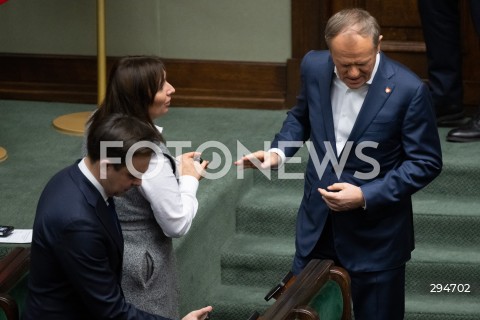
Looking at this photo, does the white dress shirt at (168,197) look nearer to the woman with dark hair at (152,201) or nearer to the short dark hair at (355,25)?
the woman with dark hair at (152,201)

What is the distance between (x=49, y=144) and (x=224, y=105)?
1064mm

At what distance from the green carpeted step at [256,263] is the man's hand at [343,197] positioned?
1.50 meters

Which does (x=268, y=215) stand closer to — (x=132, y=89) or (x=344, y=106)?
(x=344, y=106)

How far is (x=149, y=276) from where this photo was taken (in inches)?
137

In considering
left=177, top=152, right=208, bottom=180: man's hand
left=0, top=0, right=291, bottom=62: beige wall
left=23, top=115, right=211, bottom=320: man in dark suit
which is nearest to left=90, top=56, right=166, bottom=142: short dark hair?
left=177, top=152, right=208, bottom=180: man's hand

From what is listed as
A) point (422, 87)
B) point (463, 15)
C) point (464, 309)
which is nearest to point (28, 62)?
point (463, 15)

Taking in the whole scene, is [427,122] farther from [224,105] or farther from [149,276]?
[224,105]

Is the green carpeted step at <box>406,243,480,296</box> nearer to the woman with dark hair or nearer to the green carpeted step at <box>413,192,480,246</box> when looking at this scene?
the green carpeted step at <box>413,192,480,246</box>

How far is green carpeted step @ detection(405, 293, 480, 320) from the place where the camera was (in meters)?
4.78

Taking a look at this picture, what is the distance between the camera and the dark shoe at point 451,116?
5648 mm

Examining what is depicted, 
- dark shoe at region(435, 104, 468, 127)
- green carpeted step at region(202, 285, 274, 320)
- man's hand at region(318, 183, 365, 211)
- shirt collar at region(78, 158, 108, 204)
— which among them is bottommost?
green carpeted step at region(202, 285, 274, 320)

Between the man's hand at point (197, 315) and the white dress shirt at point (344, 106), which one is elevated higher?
the white dress shirt at point (344, 106)

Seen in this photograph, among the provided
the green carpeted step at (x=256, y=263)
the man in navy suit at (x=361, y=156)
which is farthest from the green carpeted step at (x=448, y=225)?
the man in navy suit at (x=361, y=156)

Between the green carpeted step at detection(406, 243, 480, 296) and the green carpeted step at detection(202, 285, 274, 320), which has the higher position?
the green carpeted step at detection(406, 243, 480, 296)
